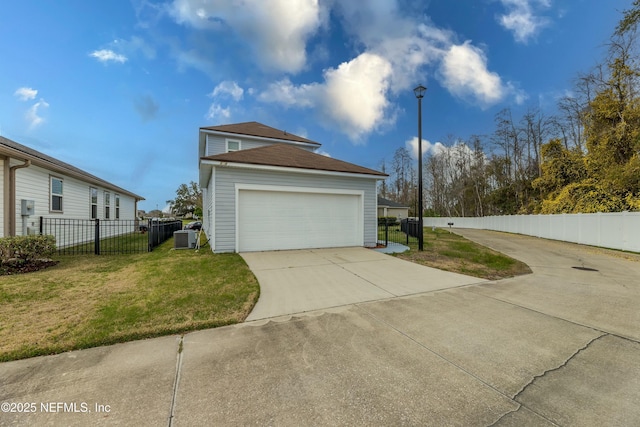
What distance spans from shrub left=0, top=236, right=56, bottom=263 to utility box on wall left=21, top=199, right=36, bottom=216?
2713mm

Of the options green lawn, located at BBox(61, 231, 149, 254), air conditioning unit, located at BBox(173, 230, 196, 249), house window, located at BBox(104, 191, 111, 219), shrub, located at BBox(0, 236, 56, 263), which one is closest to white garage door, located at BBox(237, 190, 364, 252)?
air conditioning unit, located at BBox(173, 230, 196, 249)

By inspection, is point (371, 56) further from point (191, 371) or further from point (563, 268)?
point (191, 371)

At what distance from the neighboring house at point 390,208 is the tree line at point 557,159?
4730 millimetres

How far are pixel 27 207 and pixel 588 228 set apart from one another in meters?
25.9

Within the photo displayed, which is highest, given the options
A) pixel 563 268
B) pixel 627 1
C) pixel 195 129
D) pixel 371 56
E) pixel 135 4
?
pixel 371 56

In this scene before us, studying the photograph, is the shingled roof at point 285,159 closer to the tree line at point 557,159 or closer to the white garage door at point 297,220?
the white garage door at point 297,220

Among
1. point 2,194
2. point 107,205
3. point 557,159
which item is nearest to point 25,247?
point 2,194

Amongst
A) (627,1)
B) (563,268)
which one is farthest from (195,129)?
(627,1)

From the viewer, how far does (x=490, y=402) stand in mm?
2031

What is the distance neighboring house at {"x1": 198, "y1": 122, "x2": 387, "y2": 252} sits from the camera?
8.45 m

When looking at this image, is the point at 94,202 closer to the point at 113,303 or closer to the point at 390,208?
the point at 113,303

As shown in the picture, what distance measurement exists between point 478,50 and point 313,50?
29.5 ft

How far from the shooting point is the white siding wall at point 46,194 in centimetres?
807

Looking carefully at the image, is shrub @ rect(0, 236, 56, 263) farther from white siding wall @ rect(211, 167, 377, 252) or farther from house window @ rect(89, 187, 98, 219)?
house window @ rect(89, 187, 98, 219)
